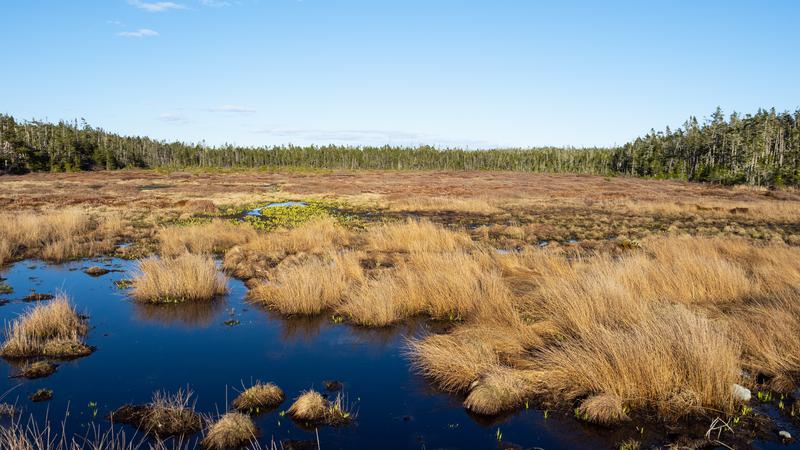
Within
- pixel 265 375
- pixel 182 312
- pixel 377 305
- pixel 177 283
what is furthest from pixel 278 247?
pixel 265 375

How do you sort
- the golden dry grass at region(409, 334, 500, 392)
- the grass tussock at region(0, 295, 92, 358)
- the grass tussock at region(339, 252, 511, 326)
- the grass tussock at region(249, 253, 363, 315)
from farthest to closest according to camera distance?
the grass tussock at region(249, 253, 363, 315), the grass tussock at region(339, 252, 511, 326), the grass tussock at region(0, 295, 92, 358), the golden dry grass at region(409, 334, 500, 392)

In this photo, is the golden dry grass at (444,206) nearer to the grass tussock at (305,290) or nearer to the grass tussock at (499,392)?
the grass tussock at (305,290)

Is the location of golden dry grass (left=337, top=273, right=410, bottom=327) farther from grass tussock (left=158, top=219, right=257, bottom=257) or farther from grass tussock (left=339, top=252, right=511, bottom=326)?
grass tussock (left=158, top=219, right=257, bottom=257)

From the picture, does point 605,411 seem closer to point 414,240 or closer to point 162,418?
point 162,418

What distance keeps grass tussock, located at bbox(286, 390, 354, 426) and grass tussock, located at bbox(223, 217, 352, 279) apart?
27.0ft

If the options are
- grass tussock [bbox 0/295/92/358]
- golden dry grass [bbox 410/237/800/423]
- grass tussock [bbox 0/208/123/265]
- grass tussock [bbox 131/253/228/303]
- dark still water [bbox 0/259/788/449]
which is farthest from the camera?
grass tussock [bbox 0/208/123/265]

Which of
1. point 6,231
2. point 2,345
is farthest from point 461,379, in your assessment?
point 6,231

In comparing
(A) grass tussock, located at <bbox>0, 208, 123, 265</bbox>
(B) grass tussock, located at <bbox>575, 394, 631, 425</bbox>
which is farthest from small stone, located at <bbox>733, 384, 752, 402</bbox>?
(A) grass tussock, located at <bbox>0, 208, 123, 265</bbox>

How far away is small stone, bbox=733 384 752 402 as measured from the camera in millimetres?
6684

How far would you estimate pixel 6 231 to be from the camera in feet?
64.5

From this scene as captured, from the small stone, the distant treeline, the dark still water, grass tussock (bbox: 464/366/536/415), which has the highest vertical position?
the distant treeline

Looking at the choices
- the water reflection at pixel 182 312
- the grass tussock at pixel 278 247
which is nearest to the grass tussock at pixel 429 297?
the water reflection at pixel 182 312

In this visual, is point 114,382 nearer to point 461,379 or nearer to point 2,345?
point 2,345

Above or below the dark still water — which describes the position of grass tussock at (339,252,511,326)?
above
